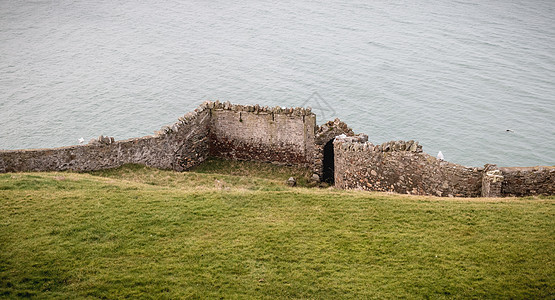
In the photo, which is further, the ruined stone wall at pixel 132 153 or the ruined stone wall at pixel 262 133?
the ruined stone wall at pixel 262 133

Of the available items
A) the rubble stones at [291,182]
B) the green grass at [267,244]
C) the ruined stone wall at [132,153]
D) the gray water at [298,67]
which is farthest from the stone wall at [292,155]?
the gray water at [298,67]

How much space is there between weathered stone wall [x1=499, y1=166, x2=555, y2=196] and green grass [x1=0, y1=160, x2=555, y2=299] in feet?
3.61

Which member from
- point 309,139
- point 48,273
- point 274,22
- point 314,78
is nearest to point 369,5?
point 274,22

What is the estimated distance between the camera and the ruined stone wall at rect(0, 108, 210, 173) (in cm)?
2555

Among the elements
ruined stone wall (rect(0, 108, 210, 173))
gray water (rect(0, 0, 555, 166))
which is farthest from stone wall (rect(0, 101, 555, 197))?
gray water (rect(0, 0, 555, 166))

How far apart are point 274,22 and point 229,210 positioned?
59824 mm

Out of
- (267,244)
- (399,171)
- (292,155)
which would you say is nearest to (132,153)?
(292,155)

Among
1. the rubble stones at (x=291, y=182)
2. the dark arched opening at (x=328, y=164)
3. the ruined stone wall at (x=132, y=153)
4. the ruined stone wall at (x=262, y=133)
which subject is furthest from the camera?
the ruined stone wall at (x=262, y=133)

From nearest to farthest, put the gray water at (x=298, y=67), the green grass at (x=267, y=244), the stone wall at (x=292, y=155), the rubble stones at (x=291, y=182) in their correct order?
1. the green grass at (x=267, y=244)
2. the stone wall at (x=292, y=155)
3. the rubble stones at (x=291, y=182)
4. the gray water at (x=298, y=67)

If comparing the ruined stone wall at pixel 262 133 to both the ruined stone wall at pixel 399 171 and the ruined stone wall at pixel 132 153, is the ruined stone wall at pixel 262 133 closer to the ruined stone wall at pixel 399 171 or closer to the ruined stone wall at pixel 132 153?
the ruined stone wall at pixel 132 153

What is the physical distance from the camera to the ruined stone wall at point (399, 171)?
2198cm

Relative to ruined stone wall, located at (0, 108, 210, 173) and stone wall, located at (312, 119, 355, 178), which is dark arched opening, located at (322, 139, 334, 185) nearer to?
stone wall, located at (312, 119, 355, 178)

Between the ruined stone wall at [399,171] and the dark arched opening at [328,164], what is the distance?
5.97 ft

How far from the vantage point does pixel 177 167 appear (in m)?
30.0
